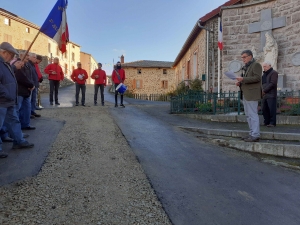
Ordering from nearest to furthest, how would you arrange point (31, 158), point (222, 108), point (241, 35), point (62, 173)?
point (62, 173), point (31, 158), point (222, 108), point (241, 35)

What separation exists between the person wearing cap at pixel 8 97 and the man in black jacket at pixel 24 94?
0.93 metres

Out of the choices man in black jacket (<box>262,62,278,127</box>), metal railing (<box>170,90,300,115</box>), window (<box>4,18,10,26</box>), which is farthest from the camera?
window (<box>4,18,10,26</box>)

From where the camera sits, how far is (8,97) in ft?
12.5

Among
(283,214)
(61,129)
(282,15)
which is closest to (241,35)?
(282,15)

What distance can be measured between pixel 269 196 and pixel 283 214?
0.39 m

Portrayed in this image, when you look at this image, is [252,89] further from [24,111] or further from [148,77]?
[148,77]

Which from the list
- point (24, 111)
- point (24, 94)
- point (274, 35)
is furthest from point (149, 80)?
point (24, 94)

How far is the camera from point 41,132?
5301mm

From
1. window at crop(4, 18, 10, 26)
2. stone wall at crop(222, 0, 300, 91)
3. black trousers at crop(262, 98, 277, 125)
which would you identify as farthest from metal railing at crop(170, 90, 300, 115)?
window at crop(4, 18, 10, 26)

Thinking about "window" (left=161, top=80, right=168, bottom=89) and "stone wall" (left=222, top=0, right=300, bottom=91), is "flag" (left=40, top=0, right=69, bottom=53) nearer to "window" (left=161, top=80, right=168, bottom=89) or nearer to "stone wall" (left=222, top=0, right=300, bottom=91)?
"stone wall" (left=222, top=0, right=300, bottom=91)

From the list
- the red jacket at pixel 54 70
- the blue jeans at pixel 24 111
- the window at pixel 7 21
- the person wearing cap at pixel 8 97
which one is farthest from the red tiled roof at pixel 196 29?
the window at pixel 7 21

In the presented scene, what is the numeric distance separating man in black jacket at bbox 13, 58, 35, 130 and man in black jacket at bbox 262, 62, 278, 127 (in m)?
5.55

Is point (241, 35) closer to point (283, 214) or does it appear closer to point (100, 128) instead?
point (100, 128)

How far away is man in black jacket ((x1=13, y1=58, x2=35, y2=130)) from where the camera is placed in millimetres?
5090
